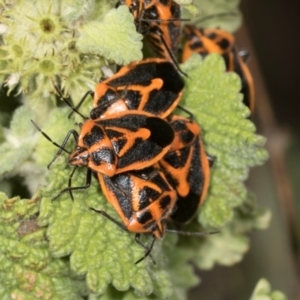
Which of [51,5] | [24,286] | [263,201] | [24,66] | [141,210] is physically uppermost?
[51,5]

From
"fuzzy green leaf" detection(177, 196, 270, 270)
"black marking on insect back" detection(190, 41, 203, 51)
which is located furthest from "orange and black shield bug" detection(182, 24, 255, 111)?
"fuzzy green leaf" detection(177, 196, 270, 270)

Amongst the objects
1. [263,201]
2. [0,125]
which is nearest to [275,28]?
[263,201]

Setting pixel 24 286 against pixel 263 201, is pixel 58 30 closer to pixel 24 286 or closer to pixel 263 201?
pixel 24 286

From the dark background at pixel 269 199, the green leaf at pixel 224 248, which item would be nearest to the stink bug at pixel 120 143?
the green leaf at pixel 224 248

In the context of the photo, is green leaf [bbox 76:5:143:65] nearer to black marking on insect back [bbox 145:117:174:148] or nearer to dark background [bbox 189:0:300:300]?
black marking on insect back [bbox 145:117:174:148]

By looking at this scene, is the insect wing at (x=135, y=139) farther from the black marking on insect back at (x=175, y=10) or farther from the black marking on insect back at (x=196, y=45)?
the black marking on insect back at (x=196, y=45)

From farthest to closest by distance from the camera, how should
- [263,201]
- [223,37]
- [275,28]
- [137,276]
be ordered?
1. [275,28]
2. [263,201]
3. [223,37]
4. [137,276]
